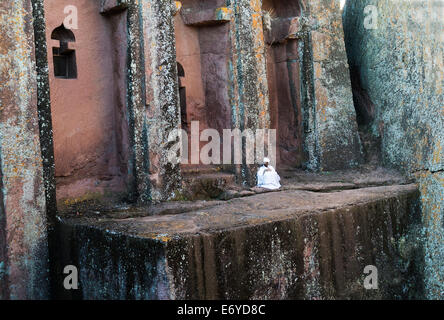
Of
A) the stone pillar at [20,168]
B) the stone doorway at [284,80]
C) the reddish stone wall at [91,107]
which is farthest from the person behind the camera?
the stone doorway at [284,80]

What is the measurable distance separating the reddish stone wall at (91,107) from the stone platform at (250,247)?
2.02ft

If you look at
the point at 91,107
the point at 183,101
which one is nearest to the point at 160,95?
the point at 91,107

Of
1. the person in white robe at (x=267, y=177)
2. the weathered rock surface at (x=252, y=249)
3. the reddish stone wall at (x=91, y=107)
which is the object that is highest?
the reddish stone wall at (x=91, y=107)

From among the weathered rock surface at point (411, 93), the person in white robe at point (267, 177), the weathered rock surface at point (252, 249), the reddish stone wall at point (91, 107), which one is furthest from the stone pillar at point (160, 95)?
the weathered rock surface at point (411, 93)

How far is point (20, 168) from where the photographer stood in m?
4.39

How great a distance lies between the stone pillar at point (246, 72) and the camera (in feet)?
21.7

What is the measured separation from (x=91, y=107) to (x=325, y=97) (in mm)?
3465

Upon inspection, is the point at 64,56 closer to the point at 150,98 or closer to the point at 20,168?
the point at 150,98

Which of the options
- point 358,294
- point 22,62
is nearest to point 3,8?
point 22,62

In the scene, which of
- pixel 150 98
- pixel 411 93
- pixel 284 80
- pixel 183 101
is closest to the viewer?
pixel 150 98

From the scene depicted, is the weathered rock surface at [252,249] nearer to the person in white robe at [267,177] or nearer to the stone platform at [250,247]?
the stone platform at [250,247]

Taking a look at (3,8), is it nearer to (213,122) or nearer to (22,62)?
(22,62)

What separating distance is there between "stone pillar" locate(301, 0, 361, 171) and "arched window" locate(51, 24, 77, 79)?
341 centimetres

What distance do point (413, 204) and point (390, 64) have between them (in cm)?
211
